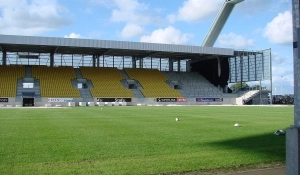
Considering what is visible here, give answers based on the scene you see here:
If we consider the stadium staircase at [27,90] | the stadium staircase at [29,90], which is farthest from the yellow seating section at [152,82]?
the stadium staircase at [27,90]

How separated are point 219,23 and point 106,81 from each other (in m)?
29.0

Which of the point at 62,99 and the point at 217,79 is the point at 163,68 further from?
the point at 62,99

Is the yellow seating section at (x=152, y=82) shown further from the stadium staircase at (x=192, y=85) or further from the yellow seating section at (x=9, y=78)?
the yellow seating section at (x=9, y=78)

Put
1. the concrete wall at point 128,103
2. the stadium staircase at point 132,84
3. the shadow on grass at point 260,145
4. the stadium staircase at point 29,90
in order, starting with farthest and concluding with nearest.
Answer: the stadium staircase at point 132,84
the stadium staircase at point 29,90
the concrete wall at point 128,103
the shadow on grass at point 260,145

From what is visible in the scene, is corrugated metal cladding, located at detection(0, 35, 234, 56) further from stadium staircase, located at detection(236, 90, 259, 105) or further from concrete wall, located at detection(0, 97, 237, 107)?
stadium staircase, located at detection(236, 90, 259, 105)

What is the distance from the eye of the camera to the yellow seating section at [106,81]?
2338 inches

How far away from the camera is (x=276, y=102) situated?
75625 millimetres

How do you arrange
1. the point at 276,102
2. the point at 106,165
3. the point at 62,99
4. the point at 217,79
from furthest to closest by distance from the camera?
the point at 276,102, the point at 217,79, the point at 62,99, the point at 106,165

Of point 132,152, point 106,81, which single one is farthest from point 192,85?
point 132,152

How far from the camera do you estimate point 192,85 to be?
68.9m

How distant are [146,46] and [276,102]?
3380 cm

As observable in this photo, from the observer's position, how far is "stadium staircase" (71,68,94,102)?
57.0 meters

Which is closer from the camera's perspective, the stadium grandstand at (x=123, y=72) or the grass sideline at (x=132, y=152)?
the grass sideline at (x=132, y=152)

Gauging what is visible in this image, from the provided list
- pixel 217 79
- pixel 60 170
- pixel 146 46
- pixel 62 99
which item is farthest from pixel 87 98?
pixel 60 170
